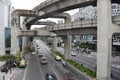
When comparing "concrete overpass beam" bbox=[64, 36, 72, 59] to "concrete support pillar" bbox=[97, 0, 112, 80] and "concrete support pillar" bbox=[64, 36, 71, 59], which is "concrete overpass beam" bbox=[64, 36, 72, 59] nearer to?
"concrete support pillar" bbox=[64, 36, 71, 59]

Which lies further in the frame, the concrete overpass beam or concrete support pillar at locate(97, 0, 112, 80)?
the concrete overpass beam

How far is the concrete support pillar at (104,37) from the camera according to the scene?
1312 inches

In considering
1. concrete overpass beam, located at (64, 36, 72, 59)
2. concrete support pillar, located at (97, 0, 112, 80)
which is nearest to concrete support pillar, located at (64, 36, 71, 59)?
concrete overpass beam, located at (64, 36, 72, 59)

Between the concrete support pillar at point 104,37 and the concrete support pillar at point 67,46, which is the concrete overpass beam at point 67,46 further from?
the concrete support pillar at point 104,37

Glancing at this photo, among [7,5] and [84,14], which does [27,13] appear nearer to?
[7,5]

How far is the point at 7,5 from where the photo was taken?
87750 mm

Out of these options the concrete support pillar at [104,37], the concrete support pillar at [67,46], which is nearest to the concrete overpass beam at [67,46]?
the concrete support pillar at [67,46]

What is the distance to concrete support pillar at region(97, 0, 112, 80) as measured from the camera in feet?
109

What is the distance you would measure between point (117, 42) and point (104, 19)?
65.9 meters

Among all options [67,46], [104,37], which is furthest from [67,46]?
[104,37]

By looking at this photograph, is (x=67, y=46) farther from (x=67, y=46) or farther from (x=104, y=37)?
(x=104, y=37)

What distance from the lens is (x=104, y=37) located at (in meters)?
33.5

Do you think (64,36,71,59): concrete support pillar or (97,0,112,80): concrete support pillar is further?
(64,36,71,59): concrete support pillar

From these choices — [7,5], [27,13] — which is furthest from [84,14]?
[27,13]
